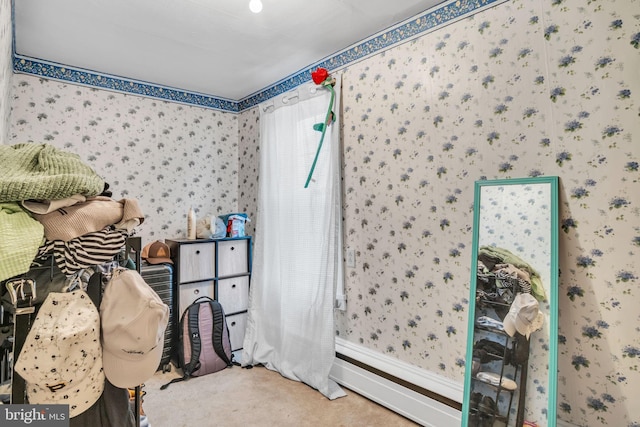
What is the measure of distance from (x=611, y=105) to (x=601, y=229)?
52 centimetres

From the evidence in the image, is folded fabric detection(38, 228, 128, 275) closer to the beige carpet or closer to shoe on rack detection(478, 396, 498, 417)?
the beige carpet

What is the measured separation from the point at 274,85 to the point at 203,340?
2251 mm

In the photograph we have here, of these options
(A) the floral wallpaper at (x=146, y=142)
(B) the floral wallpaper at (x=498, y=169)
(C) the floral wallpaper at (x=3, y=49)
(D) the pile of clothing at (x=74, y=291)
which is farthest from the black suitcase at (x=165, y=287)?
(D) the pile of clothing at (x=74, y=291)

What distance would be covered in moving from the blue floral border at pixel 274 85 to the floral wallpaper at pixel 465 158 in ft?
0.19

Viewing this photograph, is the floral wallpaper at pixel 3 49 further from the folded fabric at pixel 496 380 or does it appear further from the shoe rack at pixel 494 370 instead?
the folded fabric at pixel 496 380

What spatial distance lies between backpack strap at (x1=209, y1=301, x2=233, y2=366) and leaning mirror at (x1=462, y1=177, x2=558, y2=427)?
1806 mm

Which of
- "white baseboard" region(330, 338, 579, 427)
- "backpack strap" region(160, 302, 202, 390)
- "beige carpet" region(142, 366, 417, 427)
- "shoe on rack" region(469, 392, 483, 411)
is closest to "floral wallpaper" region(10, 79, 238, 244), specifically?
"backpack strap" region(160, 302, 202, 390)

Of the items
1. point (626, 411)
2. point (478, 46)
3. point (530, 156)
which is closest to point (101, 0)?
point (478, 46)

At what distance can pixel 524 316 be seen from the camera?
154 cm

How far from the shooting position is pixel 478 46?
179cm

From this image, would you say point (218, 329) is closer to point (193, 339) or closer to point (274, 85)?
point (193, 339)

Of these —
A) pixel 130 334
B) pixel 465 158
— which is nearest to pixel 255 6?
pixel 465 158

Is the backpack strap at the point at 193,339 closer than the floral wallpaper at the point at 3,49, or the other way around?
the floral wallpaper at the point at 3,49

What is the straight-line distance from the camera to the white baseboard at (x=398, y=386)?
1.86 meters
